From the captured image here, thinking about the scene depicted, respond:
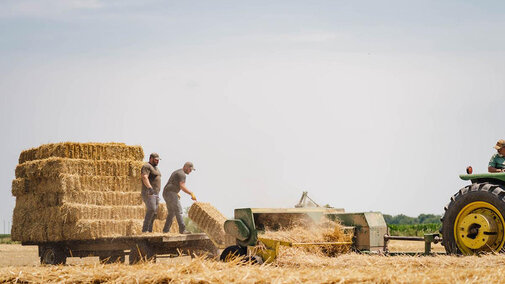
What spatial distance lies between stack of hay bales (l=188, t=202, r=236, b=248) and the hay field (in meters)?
4.15

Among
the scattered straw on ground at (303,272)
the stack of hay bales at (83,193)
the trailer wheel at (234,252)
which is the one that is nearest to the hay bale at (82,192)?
the stack of hay bales at (83,193)

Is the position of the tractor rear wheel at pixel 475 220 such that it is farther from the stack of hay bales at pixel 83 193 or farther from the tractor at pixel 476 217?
the stack of hay bales at pixel 83 193

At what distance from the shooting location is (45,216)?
15.8m

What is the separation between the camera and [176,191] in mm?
15461

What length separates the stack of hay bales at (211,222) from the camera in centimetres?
1480

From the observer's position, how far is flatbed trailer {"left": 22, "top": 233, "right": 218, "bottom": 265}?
14.7 metres

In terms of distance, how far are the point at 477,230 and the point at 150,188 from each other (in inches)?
287

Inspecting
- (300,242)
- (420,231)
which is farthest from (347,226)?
(420,231)

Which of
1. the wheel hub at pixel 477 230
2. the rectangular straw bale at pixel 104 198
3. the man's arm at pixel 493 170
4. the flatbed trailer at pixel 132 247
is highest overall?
the man's arm at pixel 493 170

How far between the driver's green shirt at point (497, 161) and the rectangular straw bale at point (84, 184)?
25.7 ft

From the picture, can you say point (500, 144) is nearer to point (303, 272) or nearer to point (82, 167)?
point (303, 272)

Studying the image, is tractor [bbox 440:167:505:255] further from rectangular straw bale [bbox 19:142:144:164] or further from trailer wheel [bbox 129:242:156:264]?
rectangular straw bale [bbox 19:142:144:164]

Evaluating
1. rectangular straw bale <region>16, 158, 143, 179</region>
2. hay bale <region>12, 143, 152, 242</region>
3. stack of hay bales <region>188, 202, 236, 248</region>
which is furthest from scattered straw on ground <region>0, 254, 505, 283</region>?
rectangular straw bale <region>16, 158, 143, 179</region>

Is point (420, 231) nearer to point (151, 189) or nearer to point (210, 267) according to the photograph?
point (151, 189)
